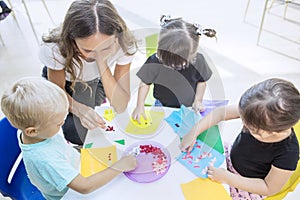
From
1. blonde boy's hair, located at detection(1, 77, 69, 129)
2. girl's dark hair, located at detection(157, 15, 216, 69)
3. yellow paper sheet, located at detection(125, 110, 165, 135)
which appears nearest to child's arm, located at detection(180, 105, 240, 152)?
yellow paper sheet, located at detection(125, 110, 165, 135)

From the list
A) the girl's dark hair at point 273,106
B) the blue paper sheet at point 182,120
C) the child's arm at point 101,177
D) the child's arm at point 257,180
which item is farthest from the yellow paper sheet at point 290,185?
the child's arm at point 101,177

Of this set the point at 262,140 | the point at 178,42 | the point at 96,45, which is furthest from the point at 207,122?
the point at 96,45

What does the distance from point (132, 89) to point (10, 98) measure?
60cm

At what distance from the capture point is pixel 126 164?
96 centimetres

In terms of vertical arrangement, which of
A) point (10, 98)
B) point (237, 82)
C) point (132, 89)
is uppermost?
point (10, 98)

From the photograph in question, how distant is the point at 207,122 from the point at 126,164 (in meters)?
0.28

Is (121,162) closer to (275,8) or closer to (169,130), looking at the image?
(169,130)

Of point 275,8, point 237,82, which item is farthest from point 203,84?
point 275,8

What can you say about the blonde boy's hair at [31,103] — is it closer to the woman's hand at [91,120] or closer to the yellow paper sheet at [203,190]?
the woman's hand at [91,120]

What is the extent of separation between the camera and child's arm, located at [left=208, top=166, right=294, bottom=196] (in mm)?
939

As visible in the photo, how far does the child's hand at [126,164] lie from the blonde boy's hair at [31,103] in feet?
0.65

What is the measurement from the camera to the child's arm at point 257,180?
3.08ft

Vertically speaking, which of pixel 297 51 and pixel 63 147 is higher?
pixel 63 147

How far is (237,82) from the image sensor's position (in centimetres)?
207
